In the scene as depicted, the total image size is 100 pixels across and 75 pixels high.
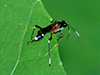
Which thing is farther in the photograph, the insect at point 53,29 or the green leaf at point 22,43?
the insect at point 53,29

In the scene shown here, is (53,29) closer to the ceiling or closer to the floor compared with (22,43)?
closer to the floor

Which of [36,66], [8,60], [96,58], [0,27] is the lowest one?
[96,58]

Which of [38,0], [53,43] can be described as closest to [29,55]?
[53,43]

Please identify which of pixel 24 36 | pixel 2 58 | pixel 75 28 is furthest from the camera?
pixel 75 28

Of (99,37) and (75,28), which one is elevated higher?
(75,28)

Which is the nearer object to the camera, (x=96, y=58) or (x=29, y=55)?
(x=29, y=55)

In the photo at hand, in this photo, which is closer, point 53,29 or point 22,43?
point 22,43

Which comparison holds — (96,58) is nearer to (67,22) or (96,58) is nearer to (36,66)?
(67,22)

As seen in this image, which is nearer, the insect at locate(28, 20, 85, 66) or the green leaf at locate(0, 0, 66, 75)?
the green leaf at locate(0, 0, 66, 75)
